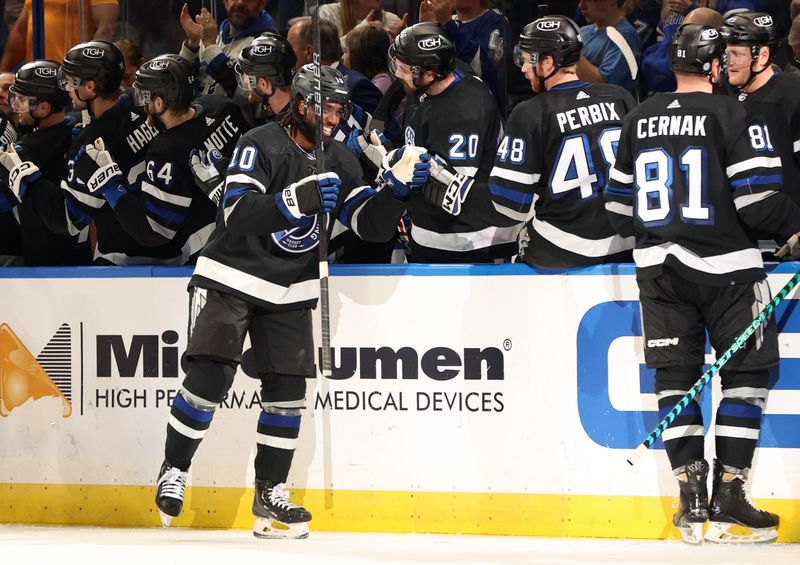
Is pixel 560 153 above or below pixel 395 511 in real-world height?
above

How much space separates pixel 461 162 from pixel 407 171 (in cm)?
35

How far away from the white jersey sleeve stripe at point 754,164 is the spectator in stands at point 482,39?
4.64 feet

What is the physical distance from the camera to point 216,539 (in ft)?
17.4

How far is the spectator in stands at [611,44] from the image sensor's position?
6.06 meters

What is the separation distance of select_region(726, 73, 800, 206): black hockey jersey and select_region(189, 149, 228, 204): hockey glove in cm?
193

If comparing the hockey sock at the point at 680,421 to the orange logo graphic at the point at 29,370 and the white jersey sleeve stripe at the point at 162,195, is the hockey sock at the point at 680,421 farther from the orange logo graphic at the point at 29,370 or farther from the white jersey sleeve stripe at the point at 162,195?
the orange logo graphic at the point at 29,370

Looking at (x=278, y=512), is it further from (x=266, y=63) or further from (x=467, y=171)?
(x=266, y=63)

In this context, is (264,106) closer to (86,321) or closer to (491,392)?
(86,321)

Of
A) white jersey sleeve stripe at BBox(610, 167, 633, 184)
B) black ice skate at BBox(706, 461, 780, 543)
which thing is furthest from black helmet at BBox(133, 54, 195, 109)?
black ice skate at BBox(706, 461, 780, 543)

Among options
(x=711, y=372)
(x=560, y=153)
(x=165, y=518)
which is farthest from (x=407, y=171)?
(x=165, y=518)

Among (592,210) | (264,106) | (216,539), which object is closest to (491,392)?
(592,210)

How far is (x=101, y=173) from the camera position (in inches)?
227

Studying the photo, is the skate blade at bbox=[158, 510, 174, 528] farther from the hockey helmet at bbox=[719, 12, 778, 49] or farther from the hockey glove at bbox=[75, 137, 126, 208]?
the hockey helmet at bbox=[719, 12, 778, 49]

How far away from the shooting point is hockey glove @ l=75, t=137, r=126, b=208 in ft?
18.9
